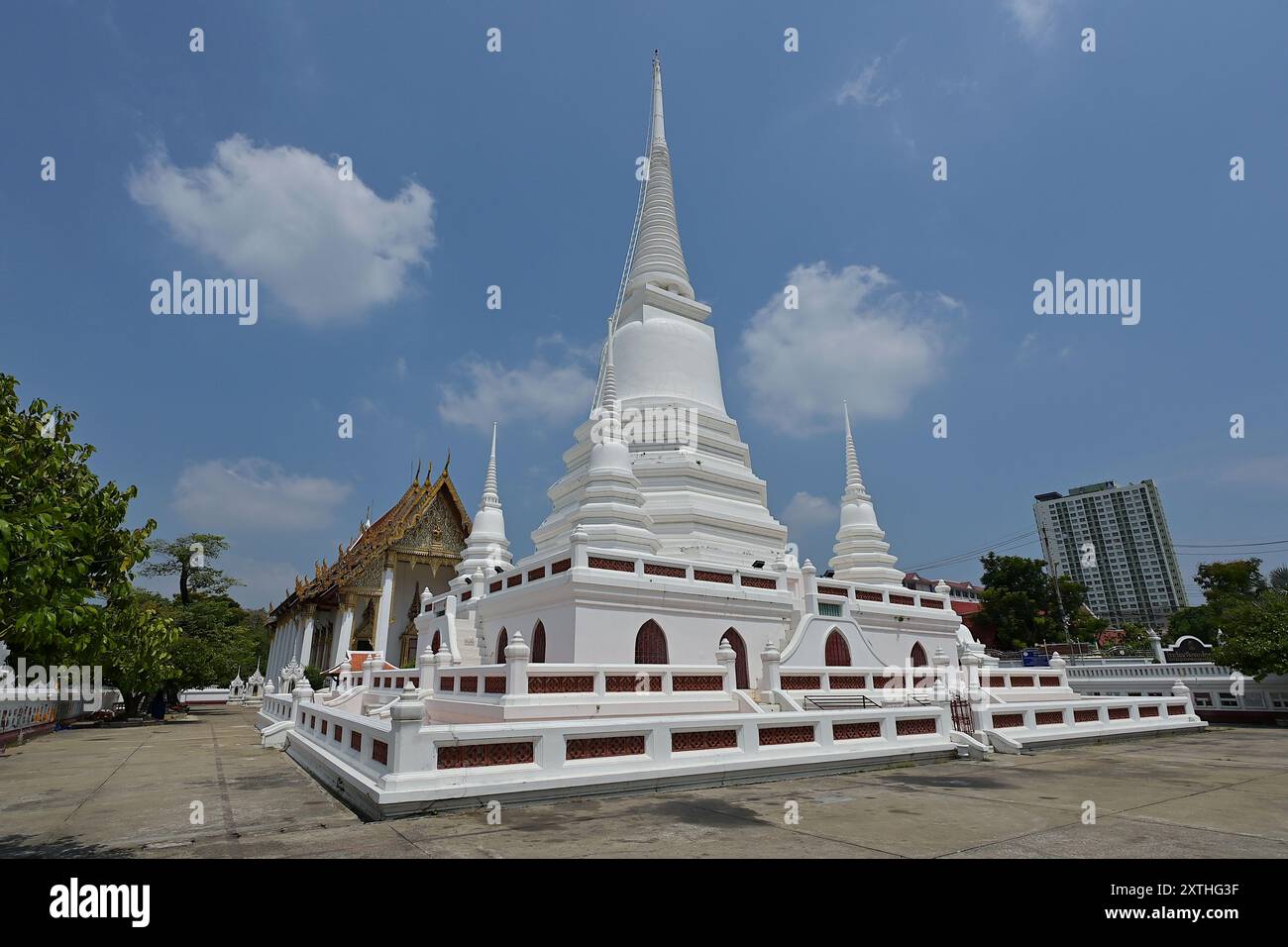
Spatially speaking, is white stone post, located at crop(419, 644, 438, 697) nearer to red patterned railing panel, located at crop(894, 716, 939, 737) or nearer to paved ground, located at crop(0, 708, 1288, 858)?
paved ground, located at crop(0, 708, 1288, 858)

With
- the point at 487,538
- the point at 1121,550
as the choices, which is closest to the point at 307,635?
the point at 487,538

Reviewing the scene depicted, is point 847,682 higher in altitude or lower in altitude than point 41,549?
lower

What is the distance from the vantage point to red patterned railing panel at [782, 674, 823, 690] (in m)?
15.7

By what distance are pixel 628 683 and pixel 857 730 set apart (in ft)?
13.6

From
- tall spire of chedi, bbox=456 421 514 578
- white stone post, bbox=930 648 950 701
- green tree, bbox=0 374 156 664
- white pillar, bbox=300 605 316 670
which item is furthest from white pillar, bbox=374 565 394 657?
green tree, bbox=0 374 156 664

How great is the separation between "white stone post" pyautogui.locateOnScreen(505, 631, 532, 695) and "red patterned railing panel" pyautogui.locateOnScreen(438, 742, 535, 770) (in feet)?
11.9

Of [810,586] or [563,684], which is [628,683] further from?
[810,586]

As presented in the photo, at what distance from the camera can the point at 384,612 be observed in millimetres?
38938

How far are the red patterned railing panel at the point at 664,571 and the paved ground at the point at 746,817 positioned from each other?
7562mm

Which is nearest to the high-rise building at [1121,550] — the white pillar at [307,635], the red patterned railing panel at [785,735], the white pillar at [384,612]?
the white pillar at [384,612]

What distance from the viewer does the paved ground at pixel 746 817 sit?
638 cm

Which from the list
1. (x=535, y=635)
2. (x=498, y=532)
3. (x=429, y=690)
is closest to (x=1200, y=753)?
(x=535, y=635)
